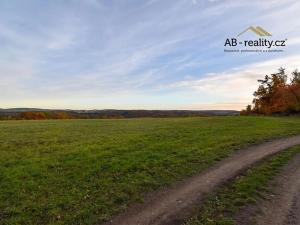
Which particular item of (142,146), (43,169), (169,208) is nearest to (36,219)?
(169,208)

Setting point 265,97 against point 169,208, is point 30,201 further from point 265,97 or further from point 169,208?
point 265,97

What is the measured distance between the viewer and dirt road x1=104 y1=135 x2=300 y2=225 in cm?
786

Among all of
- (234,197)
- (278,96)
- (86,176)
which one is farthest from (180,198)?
(278,96)

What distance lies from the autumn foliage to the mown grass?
6200cm

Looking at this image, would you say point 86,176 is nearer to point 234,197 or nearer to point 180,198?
point 180,198

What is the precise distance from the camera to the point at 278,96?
240 ft

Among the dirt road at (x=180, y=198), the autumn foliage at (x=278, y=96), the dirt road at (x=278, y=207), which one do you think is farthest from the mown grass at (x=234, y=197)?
the autumn foliage at (x=278, y=96)

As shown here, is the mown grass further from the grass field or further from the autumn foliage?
the autumn foliage

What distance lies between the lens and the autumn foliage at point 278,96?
68.2 m

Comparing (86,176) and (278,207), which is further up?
(86,176)

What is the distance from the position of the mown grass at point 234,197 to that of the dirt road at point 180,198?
1.35 ft

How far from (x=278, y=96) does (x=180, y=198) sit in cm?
7187

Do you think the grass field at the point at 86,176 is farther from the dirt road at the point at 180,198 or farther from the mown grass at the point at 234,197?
the mown grass at the point at 234,197

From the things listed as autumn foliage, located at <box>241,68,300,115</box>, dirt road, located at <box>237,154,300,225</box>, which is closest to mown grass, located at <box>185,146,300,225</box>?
dirt road, located at <box>237,154,300,225</box>
